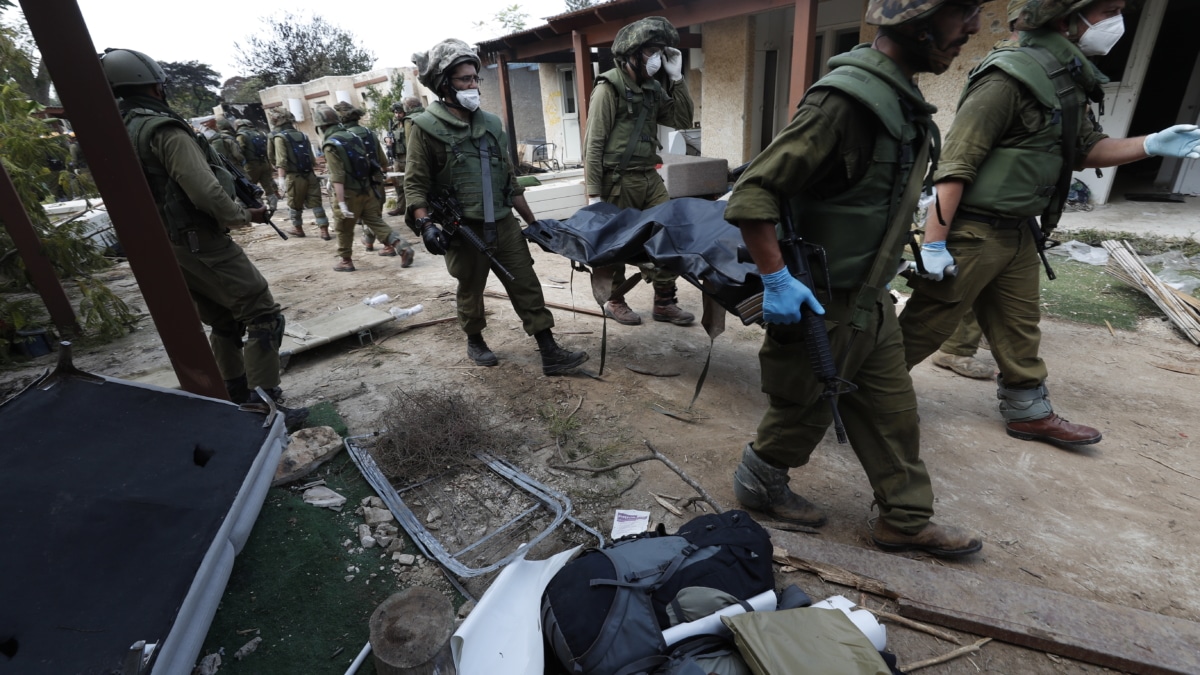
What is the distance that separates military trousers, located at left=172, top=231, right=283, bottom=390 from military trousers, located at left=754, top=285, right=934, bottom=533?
2.71 meters

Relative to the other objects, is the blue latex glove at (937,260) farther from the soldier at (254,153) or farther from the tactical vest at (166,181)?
the soldier at (254,153)

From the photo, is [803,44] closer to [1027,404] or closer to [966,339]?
[966,339]

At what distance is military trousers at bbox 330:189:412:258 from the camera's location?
6898mm

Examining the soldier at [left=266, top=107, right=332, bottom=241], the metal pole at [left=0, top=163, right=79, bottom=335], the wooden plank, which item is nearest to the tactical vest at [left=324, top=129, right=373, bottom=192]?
the soldier at [left=266, top=107, right=332, bottom=241]

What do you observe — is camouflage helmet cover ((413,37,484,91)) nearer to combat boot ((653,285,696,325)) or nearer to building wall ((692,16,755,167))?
combat boot ((653,285,696,325))

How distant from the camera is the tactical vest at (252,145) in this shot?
9.84m

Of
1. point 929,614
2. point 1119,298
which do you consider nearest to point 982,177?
point 929,614

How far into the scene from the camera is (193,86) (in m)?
31.8

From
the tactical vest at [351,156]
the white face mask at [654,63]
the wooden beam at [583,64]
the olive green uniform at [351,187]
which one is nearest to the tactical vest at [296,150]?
the olive green uniform at [351,187]

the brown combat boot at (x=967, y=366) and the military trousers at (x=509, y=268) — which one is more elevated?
the military trousers at (x=509, y=268)

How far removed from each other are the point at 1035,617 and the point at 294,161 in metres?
8.92

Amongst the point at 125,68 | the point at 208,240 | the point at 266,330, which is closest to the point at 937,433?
A: the point at 266,330

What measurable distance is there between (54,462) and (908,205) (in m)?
2.91

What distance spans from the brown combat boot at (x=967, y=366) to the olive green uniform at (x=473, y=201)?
2763 mm
